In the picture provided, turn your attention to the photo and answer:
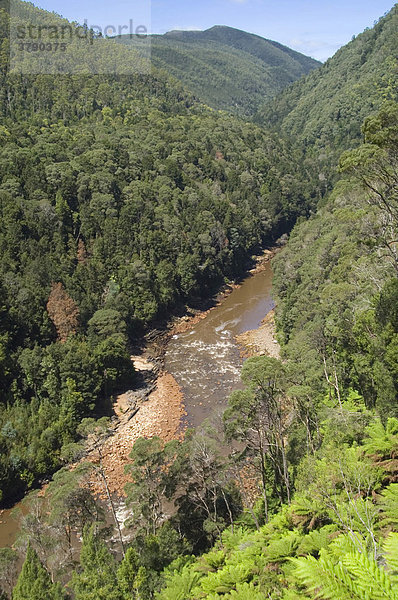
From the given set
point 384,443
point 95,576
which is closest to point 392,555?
point 384,443

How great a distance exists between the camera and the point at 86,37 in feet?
443

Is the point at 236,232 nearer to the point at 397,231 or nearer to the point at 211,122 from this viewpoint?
the point at 211,122

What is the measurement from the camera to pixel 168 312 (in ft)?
188

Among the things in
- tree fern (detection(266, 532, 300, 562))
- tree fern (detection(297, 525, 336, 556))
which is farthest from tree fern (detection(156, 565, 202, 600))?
tree fern (detection(297, 525, 336, 556))

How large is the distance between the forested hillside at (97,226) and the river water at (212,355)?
455 centimetres

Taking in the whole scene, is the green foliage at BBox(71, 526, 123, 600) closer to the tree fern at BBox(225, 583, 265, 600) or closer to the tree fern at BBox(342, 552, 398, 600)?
the tree fern at BBox(225, 583, 265, 600)

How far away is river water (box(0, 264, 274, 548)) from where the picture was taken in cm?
3750

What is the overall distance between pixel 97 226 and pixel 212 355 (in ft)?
83.0

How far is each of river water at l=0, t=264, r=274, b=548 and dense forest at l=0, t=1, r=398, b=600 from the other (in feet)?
14.4

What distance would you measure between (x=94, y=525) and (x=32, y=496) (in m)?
4.18

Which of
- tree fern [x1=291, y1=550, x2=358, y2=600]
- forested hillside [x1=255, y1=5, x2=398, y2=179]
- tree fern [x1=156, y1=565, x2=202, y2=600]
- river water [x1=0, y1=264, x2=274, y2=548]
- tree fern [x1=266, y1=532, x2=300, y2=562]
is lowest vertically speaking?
river water [x1=0, y1=264, x2=274, y2=548]

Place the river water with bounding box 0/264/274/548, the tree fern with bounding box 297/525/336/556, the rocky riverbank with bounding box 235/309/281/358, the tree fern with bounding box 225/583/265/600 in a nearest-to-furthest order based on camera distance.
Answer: the tree fern with bounding box 225/583/265/600 → the tree fern with bounding box 297/525/336/556 → the river water with bounding box 0/264/274/548 → the rocky riverbank with bounding box 235/309/281/358

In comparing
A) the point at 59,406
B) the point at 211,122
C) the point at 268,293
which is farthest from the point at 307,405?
the point at 211,122

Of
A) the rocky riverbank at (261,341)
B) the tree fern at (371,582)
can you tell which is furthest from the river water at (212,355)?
the tree fern at (371,582)
